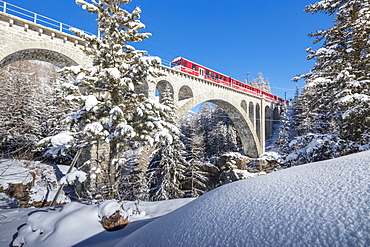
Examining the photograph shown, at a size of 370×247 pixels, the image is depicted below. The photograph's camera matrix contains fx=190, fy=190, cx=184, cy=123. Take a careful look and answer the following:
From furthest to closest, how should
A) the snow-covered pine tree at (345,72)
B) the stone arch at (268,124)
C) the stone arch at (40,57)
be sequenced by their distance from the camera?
the stone arch at (268,124) → the stone arch at (40,57) → the snow-covered pine tree at (345,72)

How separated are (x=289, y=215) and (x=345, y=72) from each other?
22.5 feet

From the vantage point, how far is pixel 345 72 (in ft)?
18.9

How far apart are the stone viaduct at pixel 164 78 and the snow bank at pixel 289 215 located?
24.1ft

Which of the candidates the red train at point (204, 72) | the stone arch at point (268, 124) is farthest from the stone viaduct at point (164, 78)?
the red train at point (204, 72)

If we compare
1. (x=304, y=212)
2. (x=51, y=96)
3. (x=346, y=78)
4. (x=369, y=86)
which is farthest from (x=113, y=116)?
(x=51, y=96)

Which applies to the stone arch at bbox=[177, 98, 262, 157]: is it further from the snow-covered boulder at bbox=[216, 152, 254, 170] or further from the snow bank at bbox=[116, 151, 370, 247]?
the snow bank at bbox=[116, 151, 370, 247]

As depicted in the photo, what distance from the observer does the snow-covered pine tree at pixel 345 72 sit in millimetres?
5664

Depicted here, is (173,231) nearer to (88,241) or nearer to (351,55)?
(88,241)

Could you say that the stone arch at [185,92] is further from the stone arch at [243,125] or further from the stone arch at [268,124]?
the stone arch at [268,124]

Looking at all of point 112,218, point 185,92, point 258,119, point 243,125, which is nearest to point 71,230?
point 112,218

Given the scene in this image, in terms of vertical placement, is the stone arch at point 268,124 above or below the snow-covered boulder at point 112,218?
above

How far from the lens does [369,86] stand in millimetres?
Result: 5871

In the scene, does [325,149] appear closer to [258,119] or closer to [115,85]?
[115,85]

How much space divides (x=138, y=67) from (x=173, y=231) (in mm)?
5556
